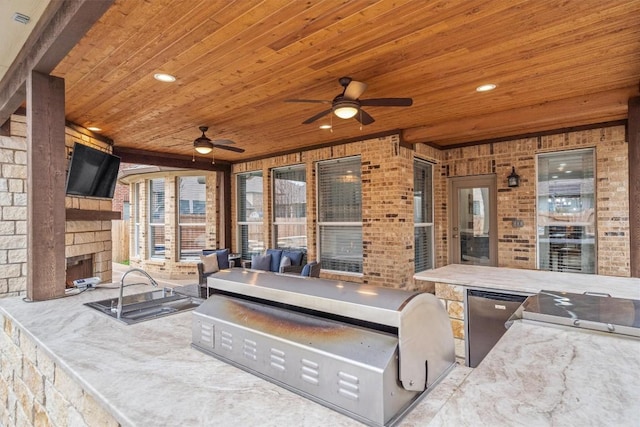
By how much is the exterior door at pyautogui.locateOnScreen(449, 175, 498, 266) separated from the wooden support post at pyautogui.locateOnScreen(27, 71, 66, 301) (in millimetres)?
5362

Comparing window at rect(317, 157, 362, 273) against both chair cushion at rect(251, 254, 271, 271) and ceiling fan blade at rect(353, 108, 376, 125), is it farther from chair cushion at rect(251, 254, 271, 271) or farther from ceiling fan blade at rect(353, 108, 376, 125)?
ceiling fan blade at rect(353, 108, 376, 125)

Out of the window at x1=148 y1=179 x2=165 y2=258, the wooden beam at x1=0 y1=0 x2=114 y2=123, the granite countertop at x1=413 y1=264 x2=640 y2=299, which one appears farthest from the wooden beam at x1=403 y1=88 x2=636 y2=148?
the window at x1=148 y1=179 x2=165 y2=258

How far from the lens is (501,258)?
5207 mm

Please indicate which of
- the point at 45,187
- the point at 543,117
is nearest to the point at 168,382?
the point at 45,187

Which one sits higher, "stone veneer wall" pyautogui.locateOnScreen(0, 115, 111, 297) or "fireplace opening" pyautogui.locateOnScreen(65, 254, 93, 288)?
"stone veneer wall" pyautogui.locateOnScreen(0, 115, 111, 297)

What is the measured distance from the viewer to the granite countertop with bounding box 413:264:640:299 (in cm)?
237

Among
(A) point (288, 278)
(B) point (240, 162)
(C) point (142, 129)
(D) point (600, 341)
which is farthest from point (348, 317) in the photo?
(B) point (240, 162)

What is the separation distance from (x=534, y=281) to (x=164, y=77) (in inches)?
138

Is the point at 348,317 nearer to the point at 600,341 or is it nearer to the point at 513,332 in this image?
the point at 513,332

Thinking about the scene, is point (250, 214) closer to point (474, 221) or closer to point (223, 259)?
point (223, 259)

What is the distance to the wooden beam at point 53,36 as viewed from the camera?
176 cm

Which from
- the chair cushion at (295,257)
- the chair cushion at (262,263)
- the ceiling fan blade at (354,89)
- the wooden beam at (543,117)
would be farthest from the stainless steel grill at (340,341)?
the chair cushion at (262,263)

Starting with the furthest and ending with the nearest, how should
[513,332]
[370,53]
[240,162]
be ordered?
[240,162]
[370,53]
[513,332]

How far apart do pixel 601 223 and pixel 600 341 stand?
414 centimetres
